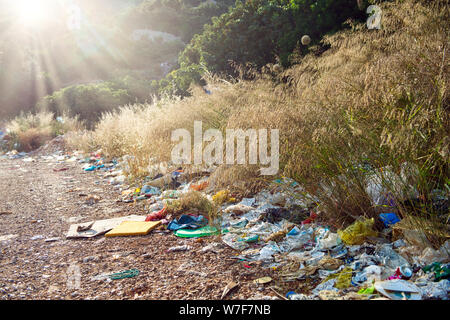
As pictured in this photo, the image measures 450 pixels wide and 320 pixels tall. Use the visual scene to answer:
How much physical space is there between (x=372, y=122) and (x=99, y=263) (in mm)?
2482

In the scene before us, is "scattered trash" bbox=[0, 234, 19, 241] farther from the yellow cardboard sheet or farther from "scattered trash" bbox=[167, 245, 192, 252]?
"scattered trash" bbox=[167, 245, 192, 252]

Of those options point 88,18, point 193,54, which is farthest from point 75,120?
point 88,18

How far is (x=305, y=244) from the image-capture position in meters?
2.72

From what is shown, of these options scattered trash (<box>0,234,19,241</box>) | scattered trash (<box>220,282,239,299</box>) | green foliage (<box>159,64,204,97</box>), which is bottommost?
scattered trash (<box>0,234,19,241</box>)

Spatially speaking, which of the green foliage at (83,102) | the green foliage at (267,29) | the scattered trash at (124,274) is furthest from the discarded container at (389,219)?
the green foliage at (83,102)

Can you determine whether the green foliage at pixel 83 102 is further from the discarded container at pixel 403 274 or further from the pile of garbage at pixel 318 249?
the discarded container at pixel 403 274

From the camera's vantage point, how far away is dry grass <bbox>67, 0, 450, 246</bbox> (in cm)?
225

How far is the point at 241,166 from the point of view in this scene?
141 inches

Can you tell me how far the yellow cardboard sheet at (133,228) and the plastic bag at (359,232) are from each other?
190cm

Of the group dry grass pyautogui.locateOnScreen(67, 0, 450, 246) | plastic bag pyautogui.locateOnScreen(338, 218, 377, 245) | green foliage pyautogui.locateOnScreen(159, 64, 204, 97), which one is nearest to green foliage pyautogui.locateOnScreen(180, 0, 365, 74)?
green foliage pyautogui.locateOnScreen(159, 64, 204, 97)

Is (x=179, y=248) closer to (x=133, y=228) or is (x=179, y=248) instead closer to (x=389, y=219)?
(x=133, y=228)

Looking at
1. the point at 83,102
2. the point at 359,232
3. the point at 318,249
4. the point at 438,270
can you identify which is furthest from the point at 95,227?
the point at 83,102

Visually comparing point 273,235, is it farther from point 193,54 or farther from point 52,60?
point 52,60

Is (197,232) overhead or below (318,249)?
below
